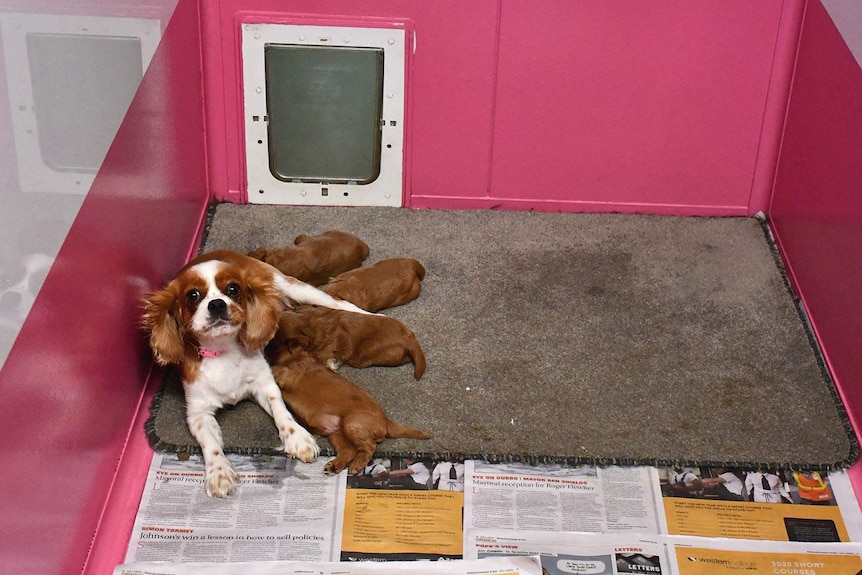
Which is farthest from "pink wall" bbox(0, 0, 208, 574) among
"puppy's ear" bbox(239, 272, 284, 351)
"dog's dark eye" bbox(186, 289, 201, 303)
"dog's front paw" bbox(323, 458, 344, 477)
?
"dog's front paw" bbox(323, 458, 344, 477)

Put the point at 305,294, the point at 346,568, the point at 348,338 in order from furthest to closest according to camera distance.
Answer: the point at 305,294 < the point at 348,338 < the point at 346,568

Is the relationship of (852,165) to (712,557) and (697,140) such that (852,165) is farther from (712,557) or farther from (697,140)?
(712,557)

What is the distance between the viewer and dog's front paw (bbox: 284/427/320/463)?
2.56 m

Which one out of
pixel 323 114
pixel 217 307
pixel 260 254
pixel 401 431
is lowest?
pixel 401 431

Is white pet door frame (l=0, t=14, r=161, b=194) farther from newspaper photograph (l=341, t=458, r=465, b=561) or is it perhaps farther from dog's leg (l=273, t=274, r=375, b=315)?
newspaper photograph (l=341, t=458, r=465, b=561)

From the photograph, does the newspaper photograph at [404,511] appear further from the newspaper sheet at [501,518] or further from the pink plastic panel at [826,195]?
the pink plastic panel at [826,195]

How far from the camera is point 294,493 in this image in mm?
2498

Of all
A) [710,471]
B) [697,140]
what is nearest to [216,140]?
[697,140]

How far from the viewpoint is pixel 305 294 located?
287 centimetres

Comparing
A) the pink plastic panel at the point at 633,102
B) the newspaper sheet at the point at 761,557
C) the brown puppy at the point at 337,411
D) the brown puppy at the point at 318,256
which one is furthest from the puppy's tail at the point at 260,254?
the newspaper sheet at the point at 761,557

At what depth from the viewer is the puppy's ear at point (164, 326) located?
2455mm

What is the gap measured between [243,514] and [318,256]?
2.80ft

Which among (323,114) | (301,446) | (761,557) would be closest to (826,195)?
(761,557)

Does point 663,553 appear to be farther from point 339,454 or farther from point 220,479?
point 220,479
